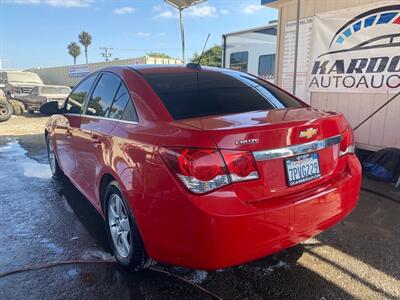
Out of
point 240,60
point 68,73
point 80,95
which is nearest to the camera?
point 80,95

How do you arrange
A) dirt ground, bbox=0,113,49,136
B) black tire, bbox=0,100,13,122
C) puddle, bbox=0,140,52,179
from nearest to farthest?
puddle, bbox=0,140,52,179 → dirt ground, bbox=0,113,49,136 → black tire, bbox=0,100,13,122

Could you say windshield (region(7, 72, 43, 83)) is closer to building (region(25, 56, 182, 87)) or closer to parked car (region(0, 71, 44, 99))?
parked car (region(0, 71, 44, 99))

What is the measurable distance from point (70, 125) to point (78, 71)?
27482 millimetres

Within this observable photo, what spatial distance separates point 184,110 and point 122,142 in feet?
1.69

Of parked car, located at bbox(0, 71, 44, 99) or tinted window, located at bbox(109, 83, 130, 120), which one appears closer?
tinted window, located at bbox(109, 83, 130, 120)

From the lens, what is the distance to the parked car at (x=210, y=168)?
1.91 m

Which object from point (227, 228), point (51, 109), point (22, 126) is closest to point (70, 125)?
point (51, 109)

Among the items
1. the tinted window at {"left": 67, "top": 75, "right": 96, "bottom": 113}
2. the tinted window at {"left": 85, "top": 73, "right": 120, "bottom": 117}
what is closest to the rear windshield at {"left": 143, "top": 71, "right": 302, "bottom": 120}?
the tinted window at {"left": 85, "top": 73, "right": 120, "bottom": 117}

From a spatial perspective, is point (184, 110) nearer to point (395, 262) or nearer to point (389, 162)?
point (395, 262)

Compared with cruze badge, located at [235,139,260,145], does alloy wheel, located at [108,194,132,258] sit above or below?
below

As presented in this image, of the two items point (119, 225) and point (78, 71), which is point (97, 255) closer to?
point (119, 225)

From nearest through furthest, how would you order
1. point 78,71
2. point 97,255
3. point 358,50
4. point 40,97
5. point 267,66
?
point 97,255 < point 358,50 < point 267,66 < point 40,97 < point 78,71

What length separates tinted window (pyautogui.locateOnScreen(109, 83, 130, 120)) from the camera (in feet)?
8.99

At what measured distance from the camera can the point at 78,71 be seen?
29.0 m
